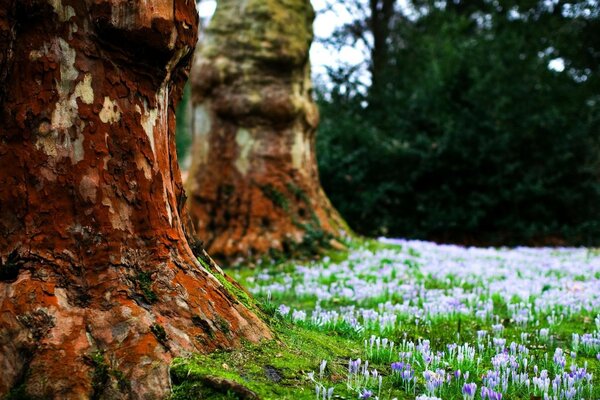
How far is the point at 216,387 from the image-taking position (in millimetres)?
2600

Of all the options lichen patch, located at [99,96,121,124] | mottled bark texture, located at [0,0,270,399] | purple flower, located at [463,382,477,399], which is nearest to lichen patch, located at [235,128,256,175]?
mottled bark texture, located at [0,0,270,399]

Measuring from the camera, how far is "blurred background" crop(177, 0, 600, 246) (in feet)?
47.6

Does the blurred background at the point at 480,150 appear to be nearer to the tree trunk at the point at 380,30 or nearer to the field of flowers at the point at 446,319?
the tree trunk at the point at 380,30

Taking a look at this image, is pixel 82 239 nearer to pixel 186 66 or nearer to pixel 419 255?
pixel 186 66

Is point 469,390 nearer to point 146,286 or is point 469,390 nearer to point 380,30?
point 146,286

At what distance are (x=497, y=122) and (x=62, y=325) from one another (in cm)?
1370

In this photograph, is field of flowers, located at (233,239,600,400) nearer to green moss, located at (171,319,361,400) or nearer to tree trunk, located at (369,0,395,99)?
green moss, located at (171,319,361,400)

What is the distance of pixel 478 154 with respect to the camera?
1450cm

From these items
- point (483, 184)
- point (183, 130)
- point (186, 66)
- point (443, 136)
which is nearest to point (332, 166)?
point (443, 136)

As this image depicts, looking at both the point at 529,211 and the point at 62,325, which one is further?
the point at 529,211

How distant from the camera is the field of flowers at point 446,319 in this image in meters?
3.03

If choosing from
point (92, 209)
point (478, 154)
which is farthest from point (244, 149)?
point (478, 154)

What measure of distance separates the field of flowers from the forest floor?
0.04 feet

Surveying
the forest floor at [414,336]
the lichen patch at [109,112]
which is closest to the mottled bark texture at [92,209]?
the lichen patch at [109,112]
